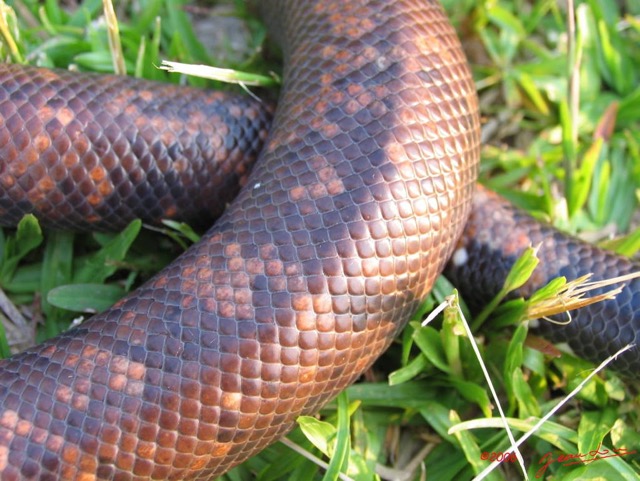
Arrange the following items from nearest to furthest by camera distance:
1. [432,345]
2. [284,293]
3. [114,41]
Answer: [284,293]
[432,345]
[114,41]

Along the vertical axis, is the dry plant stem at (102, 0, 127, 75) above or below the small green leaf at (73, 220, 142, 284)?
above

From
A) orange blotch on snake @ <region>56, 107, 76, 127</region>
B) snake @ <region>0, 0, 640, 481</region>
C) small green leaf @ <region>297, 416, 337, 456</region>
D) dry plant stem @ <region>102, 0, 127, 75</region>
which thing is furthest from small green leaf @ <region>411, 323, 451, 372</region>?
dry plant stem @ <region>102, 0, 127, 75</region>

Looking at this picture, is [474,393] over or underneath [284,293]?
underneath

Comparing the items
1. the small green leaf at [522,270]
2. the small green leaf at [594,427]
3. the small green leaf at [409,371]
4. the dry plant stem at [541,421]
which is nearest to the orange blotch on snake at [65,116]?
the small green leaf at [409,371]

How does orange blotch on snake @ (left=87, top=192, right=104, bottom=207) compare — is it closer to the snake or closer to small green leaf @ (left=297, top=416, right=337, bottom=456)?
the snake

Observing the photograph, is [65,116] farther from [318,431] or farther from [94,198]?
[318,431]

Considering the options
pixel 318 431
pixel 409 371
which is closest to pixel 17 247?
pixel 318 431

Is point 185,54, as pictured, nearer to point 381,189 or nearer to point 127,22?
point 127,22

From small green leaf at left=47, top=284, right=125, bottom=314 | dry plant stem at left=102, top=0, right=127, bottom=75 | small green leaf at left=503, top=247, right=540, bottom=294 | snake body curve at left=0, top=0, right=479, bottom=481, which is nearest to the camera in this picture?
snake body curve at left=0, top=0, right=479, bottom=481
